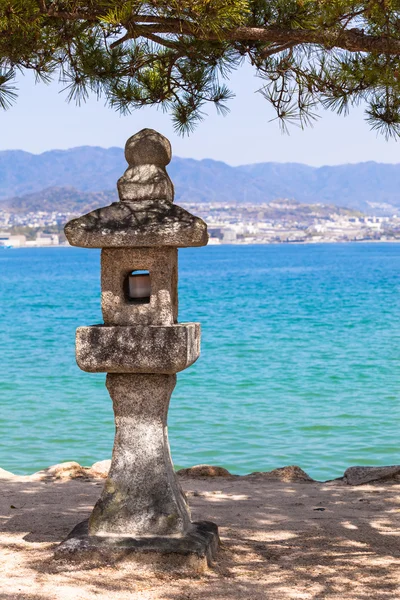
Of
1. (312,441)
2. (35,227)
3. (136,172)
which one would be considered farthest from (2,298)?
(35,227)

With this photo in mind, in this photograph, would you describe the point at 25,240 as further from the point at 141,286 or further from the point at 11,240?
the point at 141,286

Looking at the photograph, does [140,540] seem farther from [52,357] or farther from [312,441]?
[52,357]

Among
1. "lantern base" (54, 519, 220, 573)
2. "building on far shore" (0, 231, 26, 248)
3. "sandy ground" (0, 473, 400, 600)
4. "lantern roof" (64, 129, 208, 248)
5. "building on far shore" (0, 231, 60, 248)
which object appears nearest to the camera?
"sandy ground" (0, 473, 400, 600)

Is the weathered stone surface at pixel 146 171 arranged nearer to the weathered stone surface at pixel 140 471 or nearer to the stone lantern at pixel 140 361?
the stone lantern at pixel 140 361

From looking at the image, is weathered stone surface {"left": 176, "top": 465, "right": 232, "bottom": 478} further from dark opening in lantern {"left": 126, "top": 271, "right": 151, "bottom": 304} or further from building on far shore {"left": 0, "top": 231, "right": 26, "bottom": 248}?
building on far shore {"left": 0, "top": 231, "right": 26, "bottom": 248}

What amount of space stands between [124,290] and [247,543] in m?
2.01

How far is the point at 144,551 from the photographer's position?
563 cm

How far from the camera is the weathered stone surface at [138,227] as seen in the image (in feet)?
18.7

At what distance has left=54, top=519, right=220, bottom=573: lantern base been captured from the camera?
18.4 feet

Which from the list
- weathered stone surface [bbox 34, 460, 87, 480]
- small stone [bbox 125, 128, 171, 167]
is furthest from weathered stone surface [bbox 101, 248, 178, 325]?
weathered stone surface [bbox 34, 460, 87, 480]

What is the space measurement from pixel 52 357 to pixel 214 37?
60.8 ft

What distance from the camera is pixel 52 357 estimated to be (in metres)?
23.6

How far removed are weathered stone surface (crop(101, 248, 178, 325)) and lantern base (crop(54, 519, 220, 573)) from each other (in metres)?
1.37

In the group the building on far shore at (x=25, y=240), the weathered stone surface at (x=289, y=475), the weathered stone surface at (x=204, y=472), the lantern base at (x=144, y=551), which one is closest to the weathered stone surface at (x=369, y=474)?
the weathered stone surface at (x=289, y=475)
